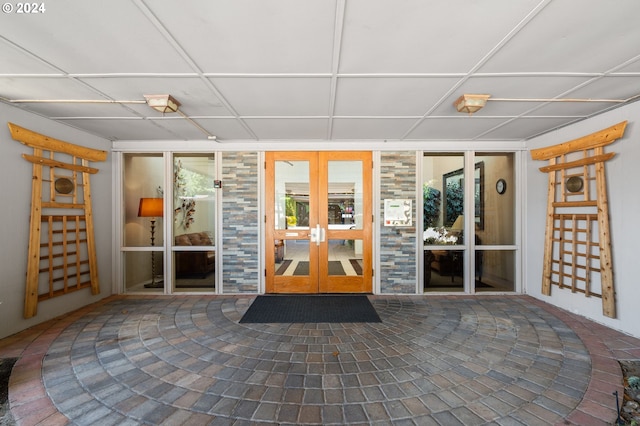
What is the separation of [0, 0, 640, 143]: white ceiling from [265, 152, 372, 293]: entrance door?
1212 millimetres

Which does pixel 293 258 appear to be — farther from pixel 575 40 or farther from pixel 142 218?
pixel 575 40

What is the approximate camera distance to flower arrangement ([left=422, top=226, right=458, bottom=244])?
14.6 feet

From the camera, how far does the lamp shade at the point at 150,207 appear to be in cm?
438

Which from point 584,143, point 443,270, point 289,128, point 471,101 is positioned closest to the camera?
point 471,101

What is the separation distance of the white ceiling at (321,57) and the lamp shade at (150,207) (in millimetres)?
1531

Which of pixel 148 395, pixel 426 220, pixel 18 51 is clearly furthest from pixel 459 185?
pixel 18 51

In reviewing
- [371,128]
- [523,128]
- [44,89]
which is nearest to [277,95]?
[371,128]

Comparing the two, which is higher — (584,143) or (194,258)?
(584,143)

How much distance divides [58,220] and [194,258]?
184cm

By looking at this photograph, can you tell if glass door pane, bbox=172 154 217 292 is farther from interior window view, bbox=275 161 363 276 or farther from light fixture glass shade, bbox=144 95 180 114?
light fixture glass shade, bbox=144 95 180 114

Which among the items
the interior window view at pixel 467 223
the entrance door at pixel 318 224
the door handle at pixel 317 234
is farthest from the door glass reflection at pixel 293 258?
the interior window view at pixel 467 223

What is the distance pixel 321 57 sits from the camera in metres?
2.02

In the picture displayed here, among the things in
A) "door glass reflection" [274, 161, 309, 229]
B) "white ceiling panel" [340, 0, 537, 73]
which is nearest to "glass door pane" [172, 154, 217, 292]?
"door glass reflection" [274, 161, 309, 229]

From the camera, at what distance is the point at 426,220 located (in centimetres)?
443
